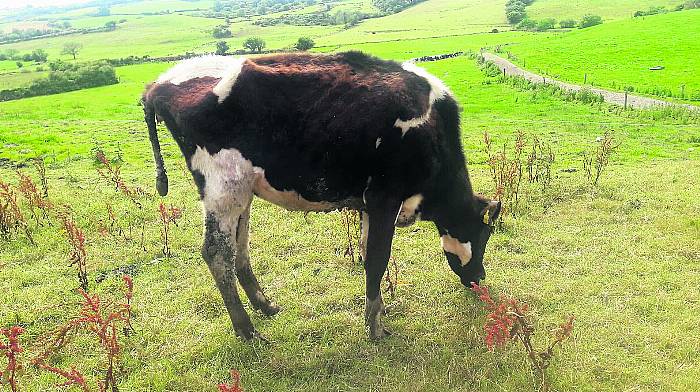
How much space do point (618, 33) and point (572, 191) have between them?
5749 cm

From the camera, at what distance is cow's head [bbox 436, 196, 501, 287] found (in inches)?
266

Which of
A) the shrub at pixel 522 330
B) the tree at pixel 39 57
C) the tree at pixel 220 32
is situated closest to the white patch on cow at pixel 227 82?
the shrub at pixel 522 330

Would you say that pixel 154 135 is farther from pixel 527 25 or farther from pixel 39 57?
pixel 39 57

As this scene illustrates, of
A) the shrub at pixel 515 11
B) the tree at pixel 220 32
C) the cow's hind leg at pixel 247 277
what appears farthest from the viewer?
the tree at pixel 220 32

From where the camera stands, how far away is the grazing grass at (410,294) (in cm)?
543

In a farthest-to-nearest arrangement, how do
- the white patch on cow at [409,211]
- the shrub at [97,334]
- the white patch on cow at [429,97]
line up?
the white patch on cow at [409,211], the white patch on cow at [429,97], the shrub at [97,334]

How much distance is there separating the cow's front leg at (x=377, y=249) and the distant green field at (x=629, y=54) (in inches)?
1139

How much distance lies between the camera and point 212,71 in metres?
5.82

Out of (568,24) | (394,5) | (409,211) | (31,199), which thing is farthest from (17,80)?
(394,5)

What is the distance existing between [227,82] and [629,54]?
4981 centimetres

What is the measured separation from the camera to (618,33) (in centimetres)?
5888

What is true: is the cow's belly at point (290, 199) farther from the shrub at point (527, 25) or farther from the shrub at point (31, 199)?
the shrub at point (527, 25)

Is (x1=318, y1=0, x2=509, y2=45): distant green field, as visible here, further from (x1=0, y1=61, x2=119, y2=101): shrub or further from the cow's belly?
the cow's belly

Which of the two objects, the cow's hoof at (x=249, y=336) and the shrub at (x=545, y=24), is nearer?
the cow's hoof at (x=249, y=336)
